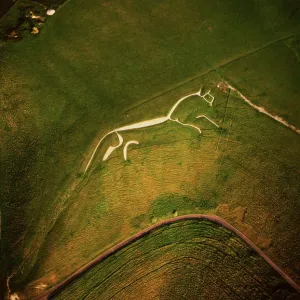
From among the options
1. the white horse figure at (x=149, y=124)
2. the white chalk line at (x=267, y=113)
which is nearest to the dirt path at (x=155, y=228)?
the white horse figure at (x=149, y=124)

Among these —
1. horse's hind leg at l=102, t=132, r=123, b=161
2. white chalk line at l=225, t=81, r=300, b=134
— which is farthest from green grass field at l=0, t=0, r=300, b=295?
horse's hind leg at l=102, t=132, r=123, b=161

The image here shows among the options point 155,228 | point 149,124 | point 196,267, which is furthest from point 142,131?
point 196,267

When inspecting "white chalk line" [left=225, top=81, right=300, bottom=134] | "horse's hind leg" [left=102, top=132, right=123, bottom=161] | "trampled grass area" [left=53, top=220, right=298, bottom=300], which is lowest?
"trampled grass area" [left=53, top=220, right=298, bottom=300]

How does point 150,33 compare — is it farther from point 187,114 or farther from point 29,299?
point 29,299

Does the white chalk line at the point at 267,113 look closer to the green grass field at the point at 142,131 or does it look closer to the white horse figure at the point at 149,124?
the green grass field at the point at 142,131

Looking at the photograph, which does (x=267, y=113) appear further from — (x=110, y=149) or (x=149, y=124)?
(x=110, y=149)

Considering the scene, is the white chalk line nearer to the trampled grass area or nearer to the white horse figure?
the white horse figure

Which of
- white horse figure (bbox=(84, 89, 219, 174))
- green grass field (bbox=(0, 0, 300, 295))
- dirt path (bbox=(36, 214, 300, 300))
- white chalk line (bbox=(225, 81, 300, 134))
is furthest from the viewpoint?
white chalk line (bbox=(225, 81, 300, 134))
